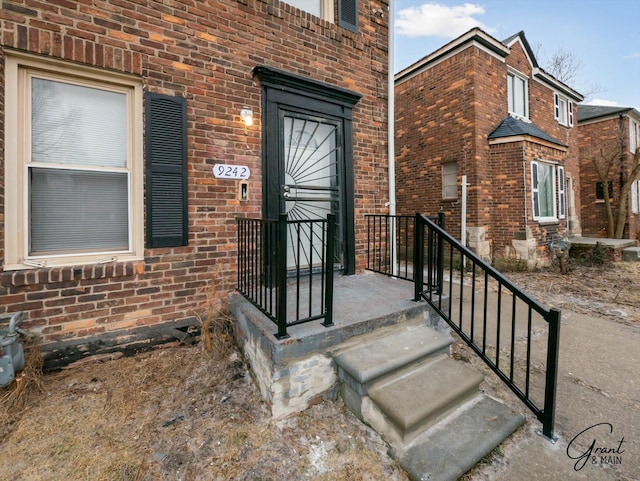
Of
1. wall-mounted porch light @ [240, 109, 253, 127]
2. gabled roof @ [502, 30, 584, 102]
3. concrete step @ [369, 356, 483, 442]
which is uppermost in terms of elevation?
gabled roof @ [502, 30, 584, 102]

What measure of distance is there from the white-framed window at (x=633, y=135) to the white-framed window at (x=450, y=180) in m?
10.4

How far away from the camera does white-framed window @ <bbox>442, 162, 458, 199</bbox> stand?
7.87m

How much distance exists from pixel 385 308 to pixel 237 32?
10.3ft

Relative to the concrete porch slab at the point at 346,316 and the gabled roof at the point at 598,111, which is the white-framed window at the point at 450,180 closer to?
the concrete porch slab at the point at 346,316

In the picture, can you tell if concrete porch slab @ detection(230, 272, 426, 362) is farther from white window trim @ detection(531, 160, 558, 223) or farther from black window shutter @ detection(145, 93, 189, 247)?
white window trim @ detection(531, 160, 558, 223)

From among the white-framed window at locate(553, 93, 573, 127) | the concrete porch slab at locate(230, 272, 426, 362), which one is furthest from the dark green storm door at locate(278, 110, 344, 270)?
the white-framed window at locate(553, 93, 573, 127)

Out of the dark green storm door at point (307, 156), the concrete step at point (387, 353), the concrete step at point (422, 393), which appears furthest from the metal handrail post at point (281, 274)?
the dark green storm door at point (307, 156)

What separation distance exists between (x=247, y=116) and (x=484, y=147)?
264 inches

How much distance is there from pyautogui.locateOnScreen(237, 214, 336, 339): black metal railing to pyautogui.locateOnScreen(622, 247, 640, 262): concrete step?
10.3 meters

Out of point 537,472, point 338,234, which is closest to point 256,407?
point 537,472

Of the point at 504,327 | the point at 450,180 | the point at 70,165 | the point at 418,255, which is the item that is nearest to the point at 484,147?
the point at 450,180

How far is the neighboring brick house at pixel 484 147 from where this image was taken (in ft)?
23.7

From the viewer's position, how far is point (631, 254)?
8656 millimetres

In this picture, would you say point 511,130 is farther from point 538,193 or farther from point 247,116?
point 247,116
